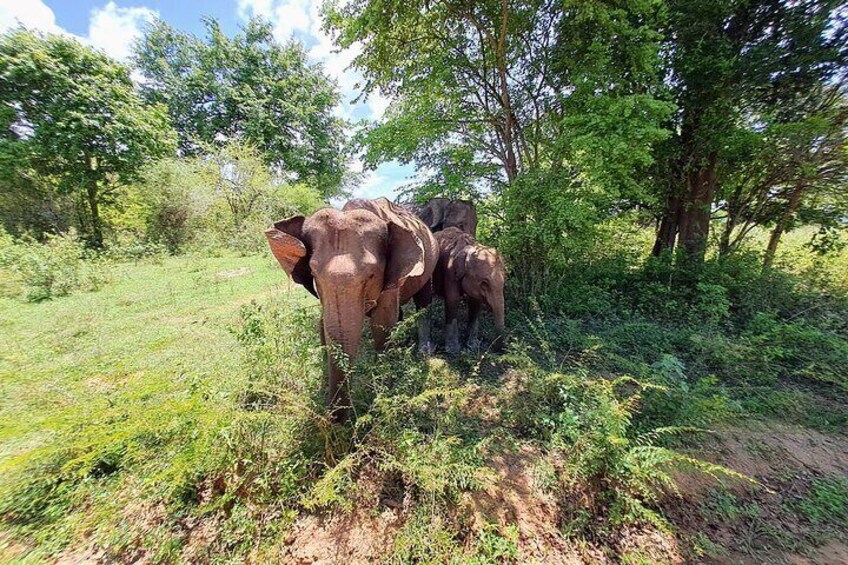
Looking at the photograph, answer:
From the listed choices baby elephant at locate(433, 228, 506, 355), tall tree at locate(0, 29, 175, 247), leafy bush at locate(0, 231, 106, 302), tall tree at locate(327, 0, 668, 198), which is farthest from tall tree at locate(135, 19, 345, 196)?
baby elephant at locate(433, 228, 506, 355)

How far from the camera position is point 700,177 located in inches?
335

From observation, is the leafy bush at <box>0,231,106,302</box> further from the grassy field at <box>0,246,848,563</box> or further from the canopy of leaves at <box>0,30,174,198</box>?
the grassy field at <box>0,246,848,563</box>

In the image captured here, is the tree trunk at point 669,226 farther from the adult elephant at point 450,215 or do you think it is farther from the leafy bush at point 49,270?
the leafy bush at point 49,270

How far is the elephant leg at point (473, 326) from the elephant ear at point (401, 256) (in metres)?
2.26

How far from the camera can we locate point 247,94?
80.7ft

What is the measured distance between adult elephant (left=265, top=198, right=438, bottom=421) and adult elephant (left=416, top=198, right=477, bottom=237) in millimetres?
4422

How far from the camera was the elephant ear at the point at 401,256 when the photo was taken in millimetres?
3521

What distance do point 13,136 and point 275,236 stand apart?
18629 millimetres

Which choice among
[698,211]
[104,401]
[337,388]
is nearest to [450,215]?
[337,388]

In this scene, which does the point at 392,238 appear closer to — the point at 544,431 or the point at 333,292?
the point at 333,292

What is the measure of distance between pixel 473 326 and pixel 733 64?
7.86 meters

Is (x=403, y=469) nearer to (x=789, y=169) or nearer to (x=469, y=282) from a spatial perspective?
(x=469, y=282)

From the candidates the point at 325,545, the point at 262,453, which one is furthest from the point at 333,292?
the point at 325,545

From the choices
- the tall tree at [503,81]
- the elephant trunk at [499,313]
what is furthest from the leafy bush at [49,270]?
the elephant trunk at [499,313]
